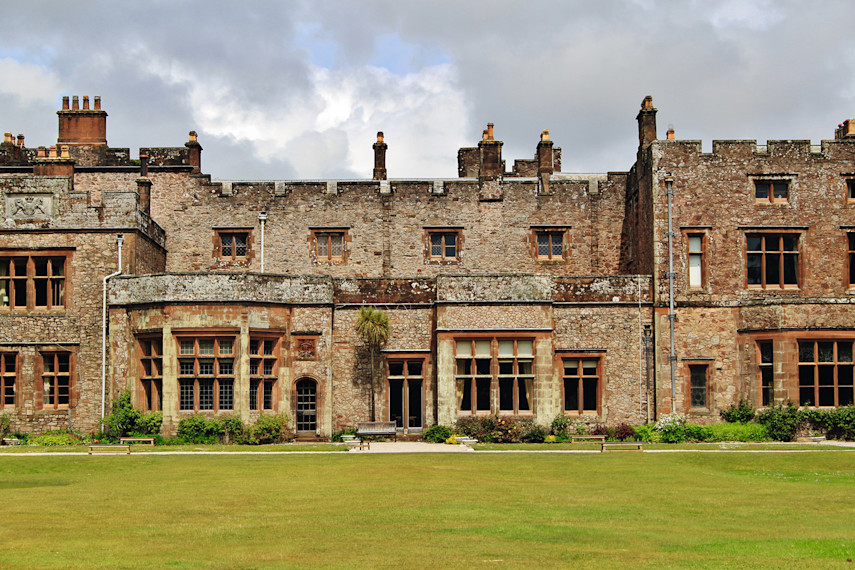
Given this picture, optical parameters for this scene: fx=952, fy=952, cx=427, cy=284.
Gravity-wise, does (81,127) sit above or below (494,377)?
above

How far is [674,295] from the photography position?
30.0 meters

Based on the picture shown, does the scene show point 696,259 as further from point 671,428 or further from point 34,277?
point 34,277

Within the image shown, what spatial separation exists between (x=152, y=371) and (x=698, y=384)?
16.7 m

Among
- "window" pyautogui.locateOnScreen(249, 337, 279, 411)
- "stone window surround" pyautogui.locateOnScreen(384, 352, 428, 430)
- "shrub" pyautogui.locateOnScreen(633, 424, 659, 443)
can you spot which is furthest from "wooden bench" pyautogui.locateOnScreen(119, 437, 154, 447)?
"shrub" pyautogui.locateOnScreen(633, 424, 659, 443)

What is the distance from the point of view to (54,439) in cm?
2744

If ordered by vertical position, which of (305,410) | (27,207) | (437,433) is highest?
(27,207)

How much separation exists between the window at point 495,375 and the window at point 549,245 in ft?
21.8

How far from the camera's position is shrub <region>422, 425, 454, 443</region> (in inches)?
1075

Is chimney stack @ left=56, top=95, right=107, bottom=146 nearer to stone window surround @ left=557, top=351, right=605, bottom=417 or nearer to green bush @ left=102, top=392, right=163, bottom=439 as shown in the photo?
green bush @ left=102, top=392, right=163, bottom=439

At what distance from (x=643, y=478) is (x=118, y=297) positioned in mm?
17120

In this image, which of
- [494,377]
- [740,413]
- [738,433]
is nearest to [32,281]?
[494,377]

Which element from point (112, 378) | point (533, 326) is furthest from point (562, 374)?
point (112, 378)

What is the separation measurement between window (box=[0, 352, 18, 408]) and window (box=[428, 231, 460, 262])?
14.1 meters

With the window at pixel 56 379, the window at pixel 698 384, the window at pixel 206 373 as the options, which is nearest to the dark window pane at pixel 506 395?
the window at pixel 698 384
